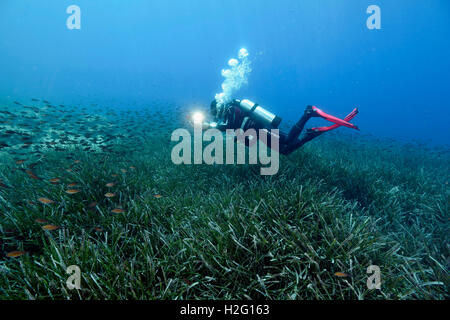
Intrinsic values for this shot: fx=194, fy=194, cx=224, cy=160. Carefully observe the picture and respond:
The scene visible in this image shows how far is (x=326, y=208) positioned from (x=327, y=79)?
216 meters

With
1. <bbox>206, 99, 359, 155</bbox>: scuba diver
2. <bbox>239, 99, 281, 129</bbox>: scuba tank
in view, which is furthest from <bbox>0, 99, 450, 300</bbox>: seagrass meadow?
<bbox>239, 99, 281, 129</bbox>: scuba tank

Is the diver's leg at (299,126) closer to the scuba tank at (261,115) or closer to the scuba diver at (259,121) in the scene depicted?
the scuba diver at (259,121)

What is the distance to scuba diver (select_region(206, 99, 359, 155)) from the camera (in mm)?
4969

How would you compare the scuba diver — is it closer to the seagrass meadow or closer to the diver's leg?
the diver's leg

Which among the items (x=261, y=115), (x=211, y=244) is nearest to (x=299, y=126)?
(x=261, y=115)

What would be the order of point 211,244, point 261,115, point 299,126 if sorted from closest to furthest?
point 211,244 → point 299,126 → point 261,115

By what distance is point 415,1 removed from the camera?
84812 millimetres

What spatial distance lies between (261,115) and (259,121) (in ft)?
0.56

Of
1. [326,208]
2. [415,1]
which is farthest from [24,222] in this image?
[415,1]

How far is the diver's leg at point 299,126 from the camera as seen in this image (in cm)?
485

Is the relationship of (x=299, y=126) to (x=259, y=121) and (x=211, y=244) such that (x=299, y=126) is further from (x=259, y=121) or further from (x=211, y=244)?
(x=211, y=244)

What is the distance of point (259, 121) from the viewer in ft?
17.7

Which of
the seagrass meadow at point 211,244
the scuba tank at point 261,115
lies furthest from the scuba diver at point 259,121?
the seagrass meadow at point 211,244
